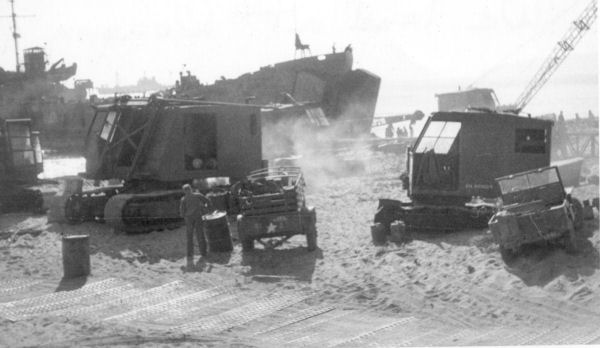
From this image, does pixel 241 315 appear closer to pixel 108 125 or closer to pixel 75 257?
pixel 75 257

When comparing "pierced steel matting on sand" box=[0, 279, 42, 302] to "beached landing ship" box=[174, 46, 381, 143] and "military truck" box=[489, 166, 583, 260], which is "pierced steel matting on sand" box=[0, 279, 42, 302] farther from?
"beached landing ship" box=[174, 46, 381, 143]

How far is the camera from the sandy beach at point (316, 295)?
9.05 metres

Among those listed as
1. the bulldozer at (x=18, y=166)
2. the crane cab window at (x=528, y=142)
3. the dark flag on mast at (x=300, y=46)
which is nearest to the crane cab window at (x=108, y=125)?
the bulldozer at (x=18, y=166)

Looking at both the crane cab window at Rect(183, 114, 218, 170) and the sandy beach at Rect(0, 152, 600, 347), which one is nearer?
the sandy beach at Rect(0, 152, 600, 347)

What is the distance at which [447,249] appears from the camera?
Result: 41.8ft

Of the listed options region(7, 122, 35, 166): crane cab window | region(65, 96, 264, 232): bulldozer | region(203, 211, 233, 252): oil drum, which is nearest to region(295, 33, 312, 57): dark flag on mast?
region(7, 122, 35, 166): crane cab window

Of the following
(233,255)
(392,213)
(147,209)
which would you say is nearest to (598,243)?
(392,213)

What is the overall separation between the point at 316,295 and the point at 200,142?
8.56 metres

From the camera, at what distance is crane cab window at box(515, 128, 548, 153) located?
49.5 ft

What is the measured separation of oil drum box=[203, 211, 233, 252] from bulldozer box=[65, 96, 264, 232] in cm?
305

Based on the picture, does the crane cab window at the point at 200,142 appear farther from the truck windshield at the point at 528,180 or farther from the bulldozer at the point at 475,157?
the truck windshield at the point at 528,180


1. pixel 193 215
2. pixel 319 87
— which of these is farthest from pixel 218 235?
pixel 319 87

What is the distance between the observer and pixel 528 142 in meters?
15.1

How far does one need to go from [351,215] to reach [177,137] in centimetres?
432
